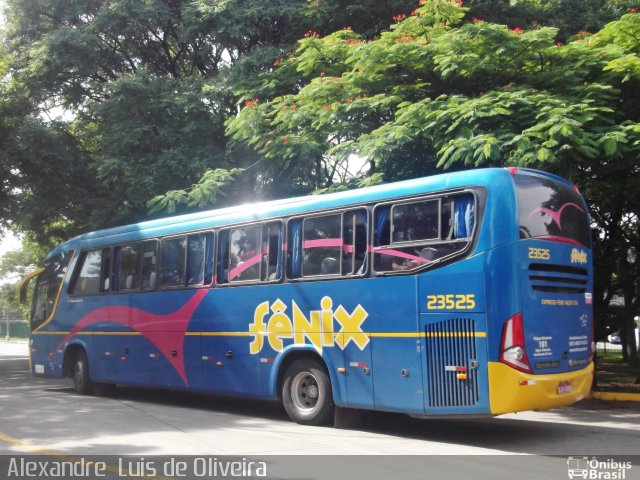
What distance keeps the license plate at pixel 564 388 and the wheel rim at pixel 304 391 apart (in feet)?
11.1

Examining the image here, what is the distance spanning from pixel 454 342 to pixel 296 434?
8.23ft

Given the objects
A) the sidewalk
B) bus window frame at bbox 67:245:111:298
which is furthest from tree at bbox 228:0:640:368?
the sidewalk

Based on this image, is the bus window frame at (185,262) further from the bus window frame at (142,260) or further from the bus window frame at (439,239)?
the bus window frame at (439,239)

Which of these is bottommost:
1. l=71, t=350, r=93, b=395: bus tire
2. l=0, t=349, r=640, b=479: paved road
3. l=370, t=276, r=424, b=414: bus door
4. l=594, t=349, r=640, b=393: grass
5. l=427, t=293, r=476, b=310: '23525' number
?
l=594, t=349, r=640, b=393: grass

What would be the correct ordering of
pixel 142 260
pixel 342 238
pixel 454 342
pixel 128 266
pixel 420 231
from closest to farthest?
1. pixel 454 342
2. pixel 420 231
3. pixel 342 238
4. pixel 142 260
5. pixel 128 266

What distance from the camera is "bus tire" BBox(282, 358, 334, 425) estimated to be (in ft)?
32.5

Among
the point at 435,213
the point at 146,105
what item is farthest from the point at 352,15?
the point at 435,213

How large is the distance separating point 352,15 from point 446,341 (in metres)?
10.5

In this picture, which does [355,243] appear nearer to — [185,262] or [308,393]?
[308,393]

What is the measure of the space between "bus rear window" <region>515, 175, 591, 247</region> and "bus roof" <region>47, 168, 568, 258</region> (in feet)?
0.60

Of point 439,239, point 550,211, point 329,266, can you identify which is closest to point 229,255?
point 329,266

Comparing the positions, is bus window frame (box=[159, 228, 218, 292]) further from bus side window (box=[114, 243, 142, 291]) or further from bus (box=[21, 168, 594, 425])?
bus side window (box=[114, 243, 142, 291])

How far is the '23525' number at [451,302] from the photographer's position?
26.8 ft

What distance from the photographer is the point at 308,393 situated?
10312 mm
